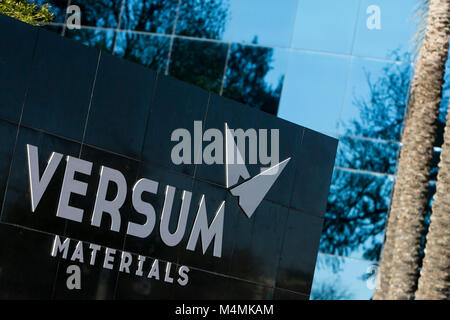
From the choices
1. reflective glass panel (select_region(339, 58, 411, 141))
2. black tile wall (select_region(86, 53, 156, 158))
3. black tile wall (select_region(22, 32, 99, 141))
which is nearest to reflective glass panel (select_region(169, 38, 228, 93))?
reflective glass panel (select_region(339, 58, 411, 141))

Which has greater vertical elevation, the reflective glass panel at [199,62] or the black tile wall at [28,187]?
the reflective glass panel at [199,62]

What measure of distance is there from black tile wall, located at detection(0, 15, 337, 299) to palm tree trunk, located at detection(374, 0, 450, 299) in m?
4.01

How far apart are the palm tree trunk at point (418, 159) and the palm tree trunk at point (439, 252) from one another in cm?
85

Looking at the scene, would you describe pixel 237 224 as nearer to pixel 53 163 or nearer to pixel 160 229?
pixel 160 229

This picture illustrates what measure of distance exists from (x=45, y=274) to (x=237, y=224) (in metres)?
3.20

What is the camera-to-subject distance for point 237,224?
1274cm

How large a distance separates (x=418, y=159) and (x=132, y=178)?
7895 mm

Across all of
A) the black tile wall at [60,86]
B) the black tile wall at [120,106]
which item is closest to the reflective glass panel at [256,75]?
the black tile wall at [120,106]

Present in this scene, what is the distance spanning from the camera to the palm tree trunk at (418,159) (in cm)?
1728

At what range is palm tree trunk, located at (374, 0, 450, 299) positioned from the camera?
17281 millimetres

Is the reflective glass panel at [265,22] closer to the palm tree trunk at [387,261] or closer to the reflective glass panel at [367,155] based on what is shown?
the reflective glass panel at [367,155]

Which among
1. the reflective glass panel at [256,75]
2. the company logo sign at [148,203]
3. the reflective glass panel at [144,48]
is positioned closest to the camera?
the company logo sign at [148,203]

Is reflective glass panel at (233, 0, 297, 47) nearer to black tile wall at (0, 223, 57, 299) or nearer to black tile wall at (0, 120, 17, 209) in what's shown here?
black tile wall at (0, 223, 57, 299)
